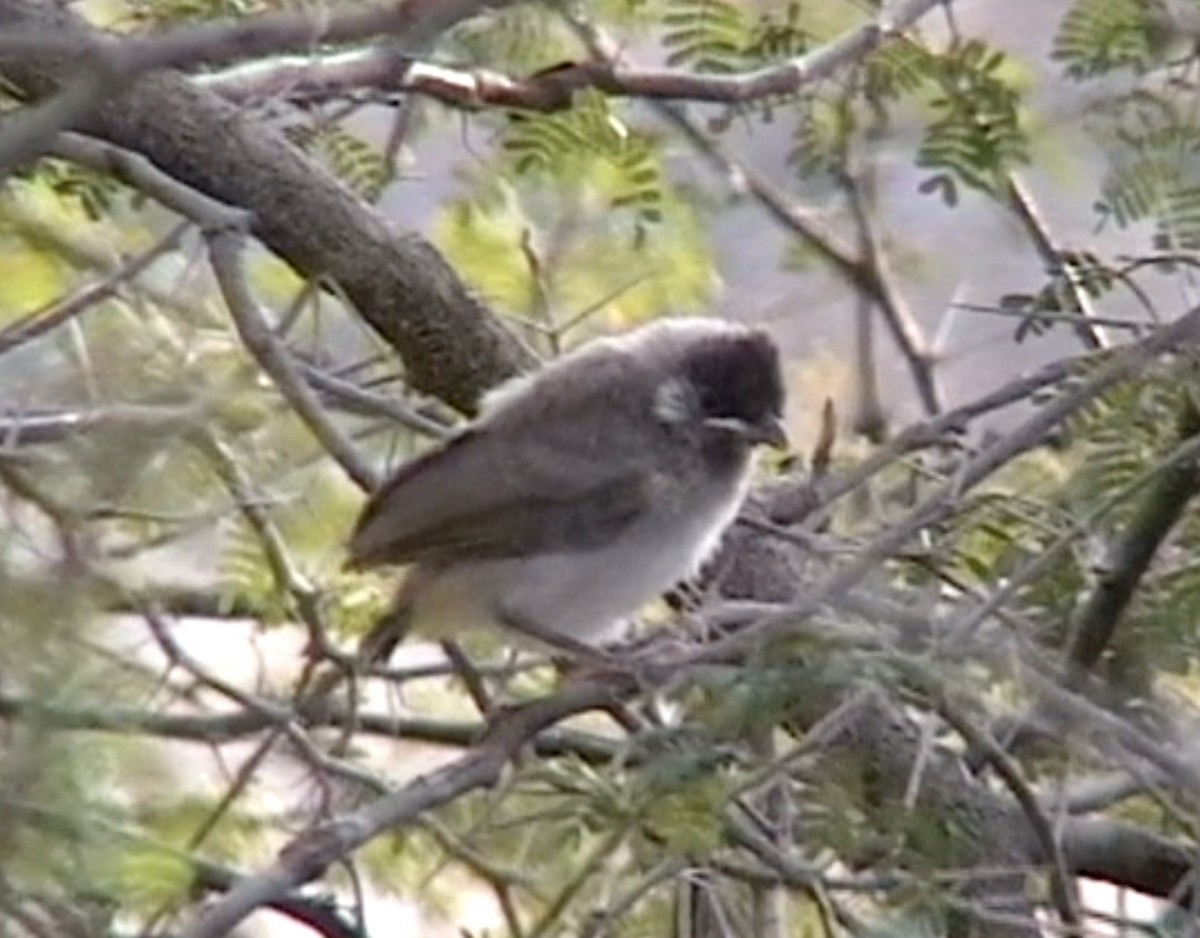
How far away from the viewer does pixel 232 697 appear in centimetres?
311

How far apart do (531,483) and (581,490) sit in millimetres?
91

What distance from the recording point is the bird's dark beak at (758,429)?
379cm

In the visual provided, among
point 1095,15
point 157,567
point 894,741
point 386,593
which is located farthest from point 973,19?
point 157,567

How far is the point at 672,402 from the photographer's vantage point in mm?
3867

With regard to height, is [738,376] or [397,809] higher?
[738,376]

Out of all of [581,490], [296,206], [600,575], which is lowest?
[600,575]

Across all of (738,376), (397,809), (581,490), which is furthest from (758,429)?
(397,809)

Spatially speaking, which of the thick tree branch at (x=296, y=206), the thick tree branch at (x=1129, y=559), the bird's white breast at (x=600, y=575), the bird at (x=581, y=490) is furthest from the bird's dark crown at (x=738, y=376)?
the thick tree branch at (x=1129, y=559)

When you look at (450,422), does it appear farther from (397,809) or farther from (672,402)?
(397,809)

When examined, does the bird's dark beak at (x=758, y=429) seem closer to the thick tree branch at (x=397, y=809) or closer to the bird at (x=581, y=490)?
the bird at (x=581, y=490)

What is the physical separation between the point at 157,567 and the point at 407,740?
1315 mm

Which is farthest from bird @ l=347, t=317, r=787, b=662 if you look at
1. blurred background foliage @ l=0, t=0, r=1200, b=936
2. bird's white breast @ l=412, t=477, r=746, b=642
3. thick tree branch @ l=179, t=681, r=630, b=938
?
thick tree branch @ l=179, t=681, r=630, b=938

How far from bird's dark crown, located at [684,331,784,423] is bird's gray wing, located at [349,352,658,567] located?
88mm

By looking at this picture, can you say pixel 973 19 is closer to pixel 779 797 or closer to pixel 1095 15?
pixel 1095 15
